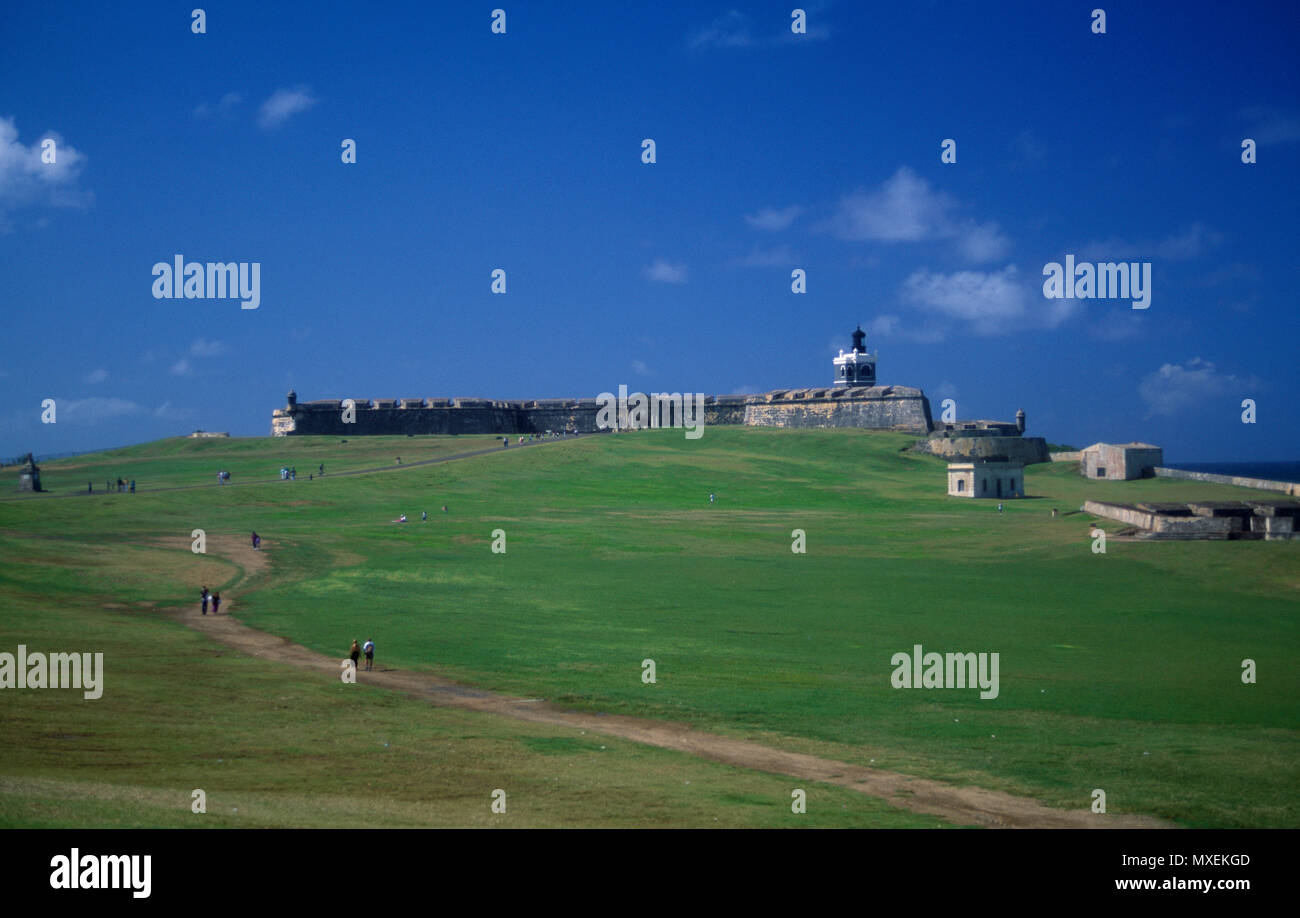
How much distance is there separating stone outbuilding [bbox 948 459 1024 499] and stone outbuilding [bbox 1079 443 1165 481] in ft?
46.0

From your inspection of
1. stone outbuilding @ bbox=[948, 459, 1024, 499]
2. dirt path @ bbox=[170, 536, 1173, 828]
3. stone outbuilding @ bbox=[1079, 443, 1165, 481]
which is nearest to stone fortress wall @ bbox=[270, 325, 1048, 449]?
stone outbuilding @ bbox=[1079, 443, 1165, 481]

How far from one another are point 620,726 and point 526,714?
6.73 feet

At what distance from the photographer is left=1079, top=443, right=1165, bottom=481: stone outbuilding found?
77.3 metres

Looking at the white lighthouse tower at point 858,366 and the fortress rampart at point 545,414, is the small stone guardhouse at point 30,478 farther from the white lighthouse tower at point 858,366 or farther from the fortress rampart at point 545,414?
the white lighthouse tower at point 858,366

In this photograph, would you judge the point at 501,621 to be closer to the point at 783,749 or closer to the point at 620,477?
the point at 783,749

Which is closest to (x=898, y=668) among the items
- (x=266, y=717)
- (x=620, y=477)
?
(x=266, y=717)

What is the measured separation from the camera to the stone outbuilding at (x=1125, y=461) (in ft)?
254

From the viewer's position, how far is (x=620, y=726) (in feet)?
65.3

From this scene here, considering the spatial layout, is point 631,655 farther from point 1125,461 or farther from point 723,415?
point 723,415

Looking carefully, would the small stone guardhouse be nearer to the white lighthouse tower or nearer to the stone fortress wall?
the stone fortress wall

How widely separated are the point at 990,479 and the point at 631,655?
153 ft

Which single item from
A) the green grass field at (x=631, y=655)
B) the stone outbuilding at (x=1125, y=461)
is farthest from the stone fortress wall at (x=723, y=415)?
the green grass field at (x=631, y=655)

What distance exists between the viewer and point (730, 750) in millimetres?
18219
